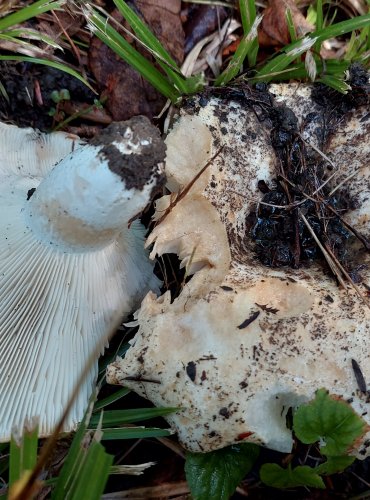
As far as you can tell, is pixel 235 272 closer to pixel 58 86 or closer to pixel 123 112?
pixel 123 112

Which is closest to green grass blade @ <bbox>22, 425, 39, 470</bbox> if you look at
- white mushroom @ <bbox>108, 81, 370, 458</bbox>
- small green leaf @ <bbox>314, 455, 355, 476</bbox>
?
white mushroom @ <bbox>108, 81, 370, 458</bbox>

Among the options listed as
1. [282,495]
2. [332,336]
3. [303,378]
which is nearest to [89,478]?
[303,378]

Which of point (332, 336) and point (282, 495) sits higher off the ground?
point (332, 336)

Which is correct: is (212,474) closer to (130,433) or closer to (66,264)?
(130,433)

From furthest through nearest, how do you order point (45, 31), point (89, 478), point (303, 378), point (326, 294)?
point (45, 31)
point (326, 294)
point (303, 378)
point (89, 478)

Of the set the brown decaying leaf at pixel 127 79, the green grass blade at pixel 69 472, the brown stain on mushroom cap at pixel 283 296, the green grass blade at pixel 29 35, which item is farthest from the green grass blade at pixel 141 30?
the green grass blade at pixel 69 472

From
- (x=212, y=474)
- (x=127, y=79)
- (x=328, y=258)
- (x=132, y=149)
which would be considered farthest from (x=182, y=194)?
(x=212, y=474)
